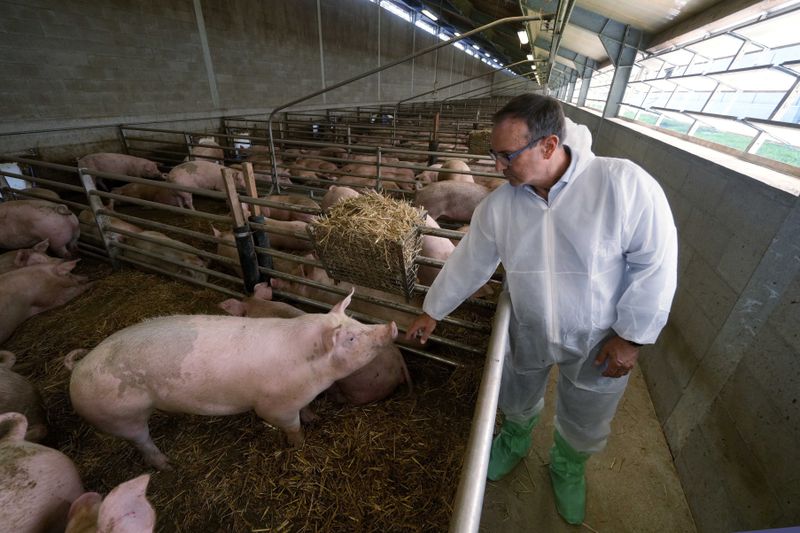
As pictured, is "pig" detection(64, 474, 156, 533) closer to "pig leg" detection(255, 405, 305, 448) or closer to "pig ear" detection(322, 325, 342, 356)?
"pig leg" detection(255, 405, 305, 448)

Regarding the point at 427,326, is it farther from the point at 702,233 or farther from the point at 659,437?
the point at 702,233

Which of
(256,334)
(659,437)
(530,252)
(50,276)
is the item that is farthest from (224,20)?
(659,437)

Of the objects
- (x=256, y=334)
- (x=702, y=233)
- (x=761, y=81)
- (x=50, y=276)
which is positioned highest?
(x=761, y=81)

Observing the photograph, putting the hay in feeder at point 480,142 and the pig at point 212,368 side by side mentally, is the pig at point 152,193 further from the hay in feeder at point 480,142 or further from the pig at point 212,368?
the hay in feeder at point 480,142

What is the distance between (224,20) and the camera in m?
10.5

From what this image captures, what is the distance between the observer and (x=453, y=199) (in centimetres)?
544

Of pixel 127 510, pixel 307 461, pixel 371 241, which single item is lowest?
pixel 307 461

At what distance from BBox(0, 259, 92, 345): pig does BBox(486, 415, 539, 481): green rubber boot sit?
4607 mm

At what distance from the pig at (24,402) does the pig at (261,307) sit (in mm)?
1300

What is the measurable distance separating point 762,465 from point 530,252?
162 cm

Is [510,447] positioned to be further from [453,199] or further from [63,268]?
[63,268]

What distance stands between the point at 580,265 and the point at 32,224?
6.29 m

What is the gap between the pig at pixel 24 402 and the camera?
2.26 m

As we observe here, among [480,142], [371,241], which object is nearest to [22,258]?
[371,241]
